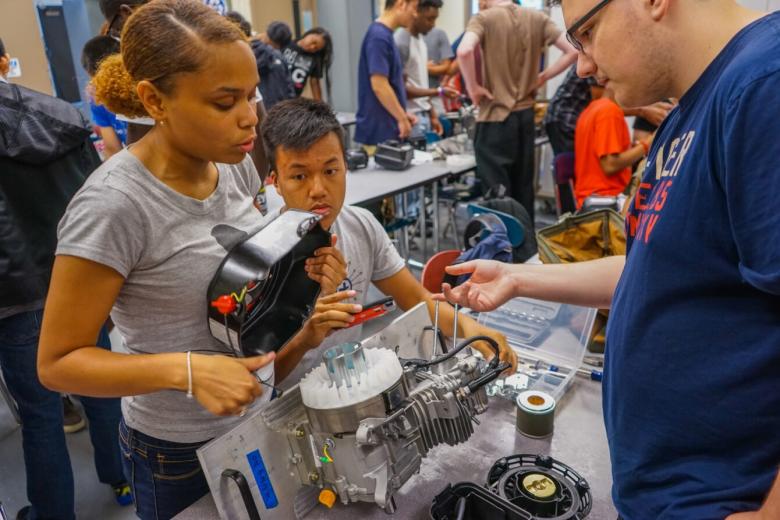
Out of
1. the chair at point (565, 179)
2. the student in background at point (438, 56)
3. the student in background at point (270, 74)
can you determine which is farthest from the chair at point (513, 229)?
the student in background at point (438, 56)

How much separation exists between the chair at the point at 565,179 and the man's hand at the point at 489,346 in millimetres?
2274

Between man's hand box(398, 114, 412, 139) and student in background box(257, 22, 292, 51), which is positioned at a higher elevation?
student in background box(257, 22, 292, 51)

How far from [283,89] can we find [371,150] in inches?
47.8

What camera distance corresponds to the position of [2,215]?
5.40 feet

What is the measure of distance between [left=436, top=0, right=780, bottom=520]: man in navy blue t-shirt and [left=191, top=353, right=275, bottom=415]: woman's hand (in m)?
0.53

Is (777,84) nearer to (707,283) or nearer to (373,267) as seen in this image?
(707,283)

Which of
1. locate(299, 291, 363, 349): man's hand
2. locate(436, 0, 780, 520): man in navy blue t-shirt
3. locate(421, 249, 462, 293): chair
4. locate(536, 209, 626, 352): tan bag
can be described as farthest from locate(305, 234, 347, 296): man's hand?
locate(536, 209, 626, 352): tan bag

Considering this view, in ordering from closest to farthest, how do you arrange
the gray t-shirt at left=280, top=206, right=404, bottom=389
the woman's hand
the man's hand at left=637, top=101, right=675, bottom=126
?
the woman's hand
the gray t-shirt at left=280, top=206, right=404, bottom=389
the man's hand at left=637, top=101, right=675, bottom=126

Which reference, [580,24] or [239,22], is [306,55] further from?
[580,24]

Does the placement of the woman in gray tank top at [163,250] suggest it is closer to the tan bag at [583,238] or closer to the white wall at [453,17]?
the tan bag at [583,238]

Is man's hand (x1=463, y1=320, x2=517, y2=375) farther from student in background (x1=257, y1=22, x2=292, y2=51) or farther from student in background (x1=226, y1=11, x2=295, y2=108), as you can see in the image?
student in background (x1=257, y1=22, x2=292, y2=51)

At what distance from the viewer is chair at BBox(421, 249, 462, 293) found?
183cm

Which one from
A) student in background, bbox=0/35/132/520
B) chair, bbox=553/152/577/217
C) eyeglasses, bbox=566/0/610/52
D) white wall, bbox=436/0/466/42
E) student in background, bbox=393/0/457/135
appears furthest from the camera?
white wall, bbox=436/0/466/42

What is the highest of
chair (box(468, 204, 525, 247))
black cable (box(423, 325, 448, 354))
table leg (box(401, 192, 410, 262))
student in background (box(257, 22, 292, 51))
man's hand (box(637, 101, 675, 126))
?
student in background (box(257, 22, 292, 51))
